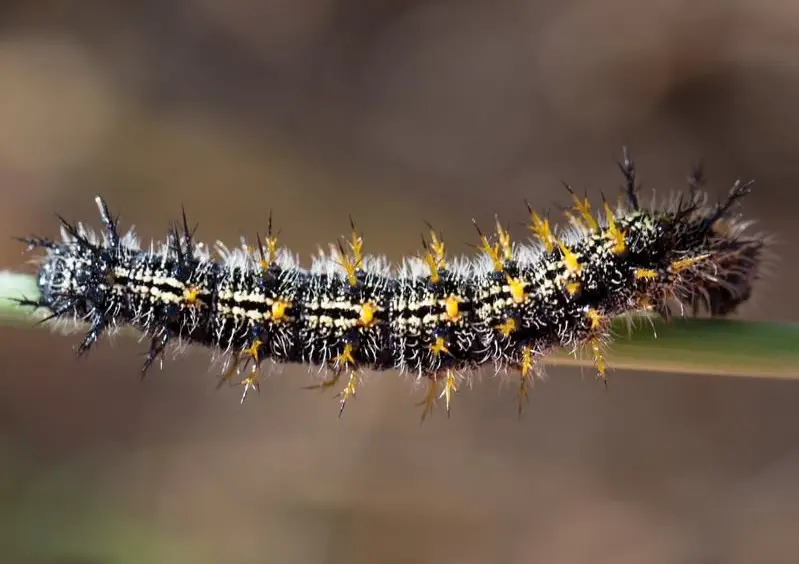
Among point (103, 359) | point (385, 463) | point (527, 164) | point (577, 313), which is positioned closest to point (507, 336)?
point (577, 313)

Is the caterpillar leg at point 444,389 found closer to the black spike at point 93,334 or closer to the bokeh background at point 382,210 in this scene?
the black spike at point 93,334

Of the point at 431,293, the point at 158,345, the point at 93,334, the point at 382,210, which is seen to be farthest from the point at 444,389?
the point at 382,210

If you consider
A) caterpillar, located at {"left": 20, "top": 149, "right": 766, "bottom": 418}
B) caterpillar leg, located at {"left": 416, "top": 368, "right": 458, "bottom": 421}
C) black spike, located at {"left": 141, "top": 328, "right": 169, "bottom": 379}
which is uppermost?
caterpillar, located at {"left": 20, "top": 149, "right": 766, "bottom": 418}

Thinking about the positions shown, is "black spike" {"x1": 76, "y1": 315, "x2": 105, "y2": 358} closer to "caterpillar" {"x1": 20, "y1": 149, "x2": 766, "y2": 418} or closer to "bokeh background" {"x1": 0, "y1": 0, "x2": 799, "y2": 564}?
"caterpillar" {"x1": 20, "y1": 149, "x2": 766, "y2": 418}

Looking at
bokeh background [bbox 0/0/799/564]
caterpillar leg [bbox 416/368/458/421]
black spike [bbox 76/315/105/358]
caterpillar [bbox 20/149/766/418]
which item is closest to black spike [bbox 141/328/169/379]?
caterpillar [bbox 20/149/766/418]

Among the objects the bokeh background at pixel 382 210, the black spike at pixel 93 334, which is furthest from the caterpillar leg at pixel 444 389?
the bokeh background at pixel 382 210

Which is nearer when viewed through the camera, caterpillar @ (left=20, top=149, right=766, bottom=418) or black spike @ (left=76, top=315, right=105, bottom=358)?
caterpillar @ (left=20, top=149, right=766, bottom=418)
